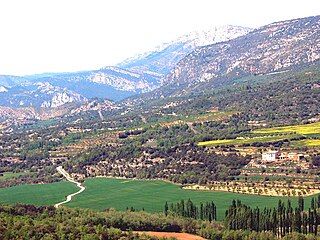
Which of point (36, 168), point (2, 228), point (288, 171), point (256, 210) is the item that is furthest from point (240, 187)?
point (36, 168)

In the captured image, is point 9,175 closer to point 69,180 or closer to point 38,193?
point 69,180

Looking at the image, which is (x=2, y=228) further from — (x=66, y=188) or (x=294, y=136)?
→ (x=294, y=136)

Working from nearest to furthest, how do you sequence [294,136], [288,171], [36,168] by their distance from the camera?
[288,171]
[294,136]
[36,168]

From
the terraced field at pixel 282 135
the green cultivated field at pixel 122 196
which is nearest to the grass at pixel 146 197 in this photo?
the green cultivated field at pixel 122 196

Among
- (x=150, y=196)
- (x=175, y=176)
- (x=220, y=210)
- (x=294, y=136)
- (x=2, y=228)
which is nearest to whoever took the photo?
(x=2, y=228)

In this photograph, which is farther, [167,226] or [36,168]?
[36,168]

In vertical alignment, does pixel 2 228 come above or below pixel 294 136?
below
